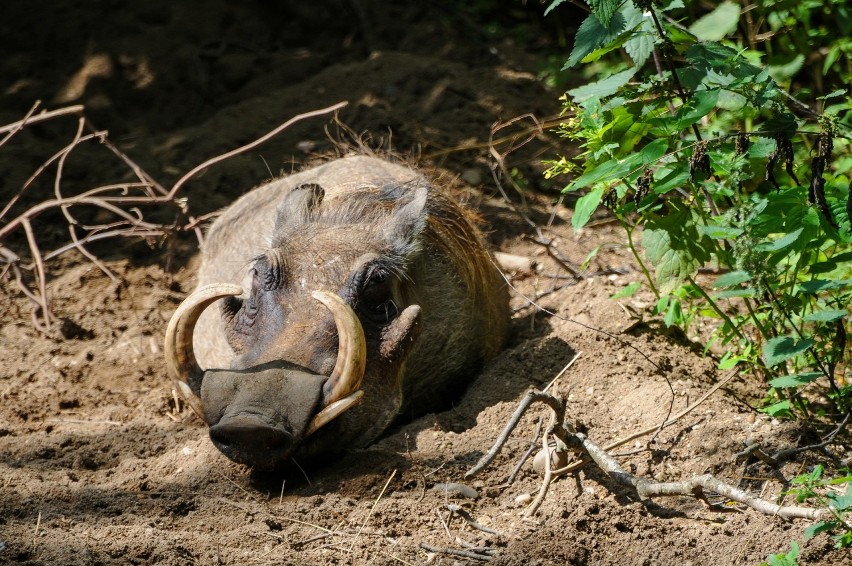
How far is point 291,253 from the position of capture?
14.4 ft

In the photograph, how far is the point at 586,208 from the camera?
12.4ft

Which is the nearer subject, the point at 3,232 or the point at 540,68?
the point at 3,232

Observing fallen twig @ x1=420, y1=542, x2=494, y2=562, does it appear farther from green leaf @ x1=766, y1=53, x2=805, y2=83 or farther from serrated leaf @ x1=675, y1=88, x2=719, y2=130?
green leaf @ x1=766, y1=53, x2=805, y2=83

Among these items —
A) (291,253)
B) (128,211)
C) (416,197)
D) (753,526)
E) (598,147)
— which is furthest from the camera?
(128,211)

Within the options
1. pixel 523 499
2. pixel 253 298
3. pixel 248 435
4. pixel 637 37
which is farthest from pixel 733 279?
pixel 253 298

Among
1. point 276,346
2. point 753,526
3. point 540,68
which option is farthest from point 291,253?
point 540,68

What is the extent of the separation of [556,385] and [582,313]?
926 millimetres

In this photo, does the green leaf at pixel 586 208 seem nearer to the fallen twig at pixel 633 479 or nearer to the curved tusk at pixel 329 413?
the fallen twig at pixel 633 479

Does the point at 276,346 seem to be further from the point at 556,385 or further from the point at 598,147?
the point at 598,147

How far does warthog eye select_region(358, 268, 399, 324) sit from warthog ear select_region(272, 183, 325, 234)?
0.55 m

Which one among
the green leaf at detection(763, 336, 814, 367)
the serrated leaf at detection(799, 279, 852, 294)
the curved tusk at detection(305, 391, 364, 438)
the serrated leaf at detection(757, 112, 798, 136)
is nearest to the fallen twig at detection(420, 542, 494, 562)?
the curved tusk at detection(305, 391, 364, 438)

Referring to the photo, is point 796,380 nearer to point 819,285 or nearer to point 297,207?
point 819,285

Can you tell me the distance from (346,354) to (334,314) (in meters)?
0.18

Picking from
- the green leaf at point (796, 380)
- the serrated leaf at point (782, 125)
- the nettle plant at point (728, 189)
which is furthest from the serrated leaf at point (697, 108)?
the green leaf at point (796, 380)
